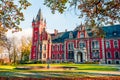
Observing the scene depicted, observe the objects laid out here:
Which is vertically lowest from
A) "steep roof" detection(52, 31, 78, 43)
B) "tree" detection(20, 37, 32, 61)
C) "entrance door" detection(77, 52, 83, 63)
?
"entrance door" detection(77, 52, 83, 63)

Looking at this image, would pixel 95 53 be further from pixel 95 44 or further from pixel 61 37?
pixel 61 37

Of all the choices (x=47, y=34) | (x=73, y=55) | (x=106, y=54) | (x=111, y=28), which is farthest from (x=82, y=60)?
(x=47, y=34)

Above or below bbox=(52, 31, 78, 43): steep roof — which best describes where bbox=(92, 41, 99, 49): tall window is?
below

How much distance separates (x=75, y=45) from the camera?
55344 mm

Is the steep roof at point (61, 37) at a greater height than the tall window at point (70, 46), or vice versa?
the steep roof at point (61, 37)

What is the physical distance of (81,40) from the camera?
54.4m

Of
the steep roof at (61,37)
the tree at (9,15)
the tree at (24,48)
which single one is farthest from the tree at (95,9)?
the tree at (24,48)

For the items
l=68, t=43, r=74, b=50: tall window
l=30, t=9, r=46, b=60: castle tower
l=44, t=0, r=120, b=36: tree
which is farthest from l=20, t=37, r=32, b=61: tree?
l=44, t=0, r=120, b=36: tree

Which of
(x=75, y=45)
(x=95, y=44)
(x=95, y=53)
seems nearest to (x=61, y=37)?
(x=75, y=45)

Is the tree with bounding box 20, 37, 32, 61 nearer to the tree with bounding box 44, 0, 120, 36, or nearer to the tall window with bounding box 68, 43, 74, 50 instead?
the tall window with bounding box 68, 43, 74, 50

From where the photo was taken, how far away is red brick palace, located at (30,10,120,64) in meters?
49.2

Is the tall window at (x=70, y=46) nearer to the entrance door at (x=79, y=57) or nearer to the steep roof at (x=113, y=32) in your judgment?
the entrance door at (x=79, y=57)

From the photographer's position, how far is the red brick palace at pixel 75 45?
161ft

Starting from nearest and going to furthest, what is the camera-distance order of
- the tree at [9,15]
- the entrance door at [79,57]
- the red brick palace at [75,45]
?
the tree at [9,15] < the red brick palace at [75,45] < the entrance door at [79,57]
